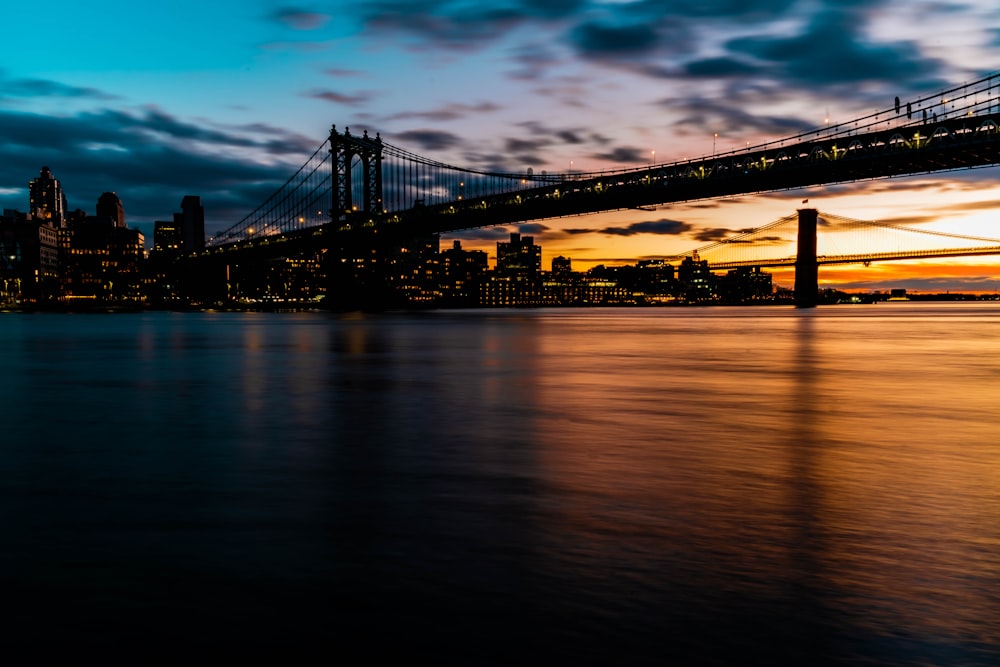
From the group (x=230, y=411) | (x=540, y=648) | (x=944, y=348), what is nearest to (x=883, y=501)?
(x=540, y=648)

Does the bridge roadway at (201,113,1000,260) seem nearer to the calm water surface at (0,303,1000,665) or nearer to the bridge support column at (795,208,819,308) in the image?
the calm water surface at (0,303,1000,665)

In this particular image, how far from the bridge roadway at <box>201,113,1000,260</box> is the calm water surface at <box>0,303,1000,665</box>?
4721 centimetres

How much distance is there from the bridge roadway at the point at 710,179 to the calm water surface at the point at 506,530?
47.2 metres

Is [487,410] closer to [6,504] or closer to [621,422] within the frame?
[621,422]

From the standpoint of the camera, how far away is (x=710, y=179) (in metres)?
74.1

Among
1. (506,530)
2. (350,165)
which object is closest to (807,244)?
(350,165)

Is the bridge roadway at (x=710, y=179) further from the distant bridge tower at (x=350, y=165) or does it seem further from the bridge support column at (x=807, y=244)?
the bridge support column at (x=807, y=244)

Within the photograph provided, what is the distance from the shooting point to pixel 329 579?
648 centimetres

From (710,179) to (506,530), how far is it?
229 ft

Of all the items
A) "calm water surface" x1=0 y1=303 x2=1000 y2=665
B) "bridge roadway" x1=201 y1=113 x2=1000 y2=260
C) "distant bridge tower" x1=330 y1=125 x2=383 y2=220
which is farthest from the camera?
"distant bridge tower" x1=330 y1=125 x2=383 y2=220

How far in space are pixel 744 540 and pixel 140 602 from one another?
15.6 feet

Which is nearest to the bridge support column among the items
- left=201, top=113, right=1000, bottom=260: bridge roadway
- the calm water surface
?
left=201, top=113, right=1000, bottom=260: bridge roadway

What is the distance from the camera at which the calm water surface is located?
535 cm

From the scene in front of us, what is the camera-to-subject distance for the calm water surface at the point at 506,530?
17.6ft
